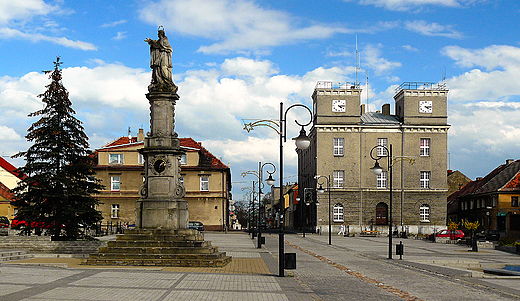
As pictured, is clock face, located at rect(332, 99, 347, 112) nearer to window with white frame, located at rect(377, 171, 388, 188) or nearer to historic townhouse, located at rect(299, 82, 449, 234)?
historic townhouse, located at rect(299, 82, 449, 234)

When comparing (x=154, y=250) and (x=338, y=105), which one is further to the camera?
(x=338, y=105)

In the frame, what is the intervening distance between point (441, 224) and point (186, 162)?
3320 centimetres

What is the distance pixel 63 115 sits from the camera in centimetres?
2842

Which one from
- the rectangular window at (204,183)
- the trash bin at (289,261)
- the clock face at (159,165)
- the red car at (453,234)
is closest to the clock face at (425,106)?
the red car at (453,234)

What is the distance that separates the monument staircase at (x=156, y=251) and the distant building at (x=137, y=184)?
41060mm

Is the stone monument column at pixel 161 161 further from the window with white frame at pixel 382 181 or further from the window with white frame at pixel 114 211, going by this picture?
the window with white frame at pixel 382 181

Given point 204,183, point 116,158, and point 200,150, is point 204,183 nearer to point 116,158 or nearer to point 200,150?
point 200,150

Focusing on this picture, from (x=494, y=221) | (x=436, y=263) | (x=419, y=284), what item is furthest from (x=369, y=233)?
(x=419, y=284)

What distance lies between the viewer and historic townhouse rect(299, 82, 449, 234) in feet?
226

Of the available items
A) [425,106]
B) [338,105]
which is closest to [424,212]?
[425,106]

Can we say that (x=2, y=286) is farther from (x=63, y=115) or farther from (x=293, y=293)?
(x=63, y=115)

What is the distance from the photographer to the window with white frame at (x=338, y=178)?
68975 millimetres

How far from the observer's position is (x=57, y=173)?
1101 inches

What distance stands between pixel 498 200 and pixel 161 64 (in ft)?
195
